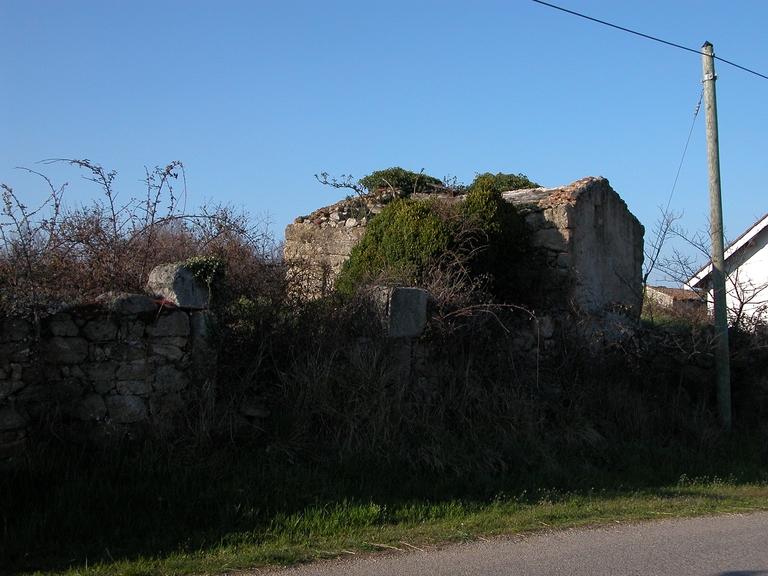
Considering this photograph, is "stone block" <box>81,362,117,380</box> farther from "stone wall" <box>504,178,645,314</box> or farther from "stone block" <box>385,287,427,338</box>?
"stone wall" <box>504,178,645,314</box>

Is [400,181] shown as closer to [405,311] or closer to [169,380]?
[405,311]

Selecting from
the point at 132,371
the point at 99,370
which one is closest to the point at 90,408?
the point at 99,370

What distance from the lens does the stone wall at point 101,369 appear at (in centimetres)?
625

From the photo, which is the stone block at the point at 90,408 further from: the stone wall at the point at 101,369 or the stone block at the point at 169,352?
the stone block at the point at 169,352

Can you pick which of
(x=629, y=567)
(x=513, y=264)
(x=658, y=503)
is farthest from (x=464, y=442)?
(x=513, y=264)

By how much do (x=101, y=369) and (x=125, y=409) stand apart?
17.9 inches

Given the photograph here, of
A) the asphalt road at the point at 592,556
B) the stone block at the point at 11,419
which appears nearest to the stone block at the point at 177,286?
the stone block at the point at 11,419

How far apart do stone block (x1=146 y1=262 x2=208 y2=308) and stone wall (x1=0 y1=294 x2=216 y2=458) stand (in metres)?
0.16

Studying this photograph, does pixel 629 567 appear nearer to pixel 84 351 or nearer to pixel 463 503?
pixel 463 503

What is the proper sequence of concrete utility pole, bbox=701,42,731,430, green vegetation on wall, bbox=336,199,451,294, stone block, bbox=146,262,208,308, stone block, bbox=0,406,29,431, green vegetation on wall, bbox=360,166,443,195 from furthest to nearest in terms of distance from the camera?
green vegetation on wall, bbox=360,166,443,195 < concrete utility pole, bbox=701,42,731,430 < green vegetation on wall, bbox=336,199,451,294 < stone block, bbox=146,262,208,308 < stone block, bbox=0,406,29,431

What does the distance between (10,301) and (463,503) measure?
185 inches

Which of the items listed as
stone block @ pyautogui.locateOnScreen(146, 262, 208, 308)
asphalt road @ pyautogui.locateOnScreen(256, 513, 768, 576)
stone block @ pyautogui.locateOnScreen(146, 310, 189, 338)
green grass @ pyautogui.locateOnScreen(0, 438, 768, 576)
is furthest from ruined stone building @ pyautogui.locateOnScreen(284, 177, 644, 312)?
asphalt road @ pyautogui.locateOnScreen(256, 513, 768, 576)

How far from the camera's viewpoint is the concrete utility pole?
11.1 metres

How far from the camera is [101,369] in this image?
6688 millimetres
